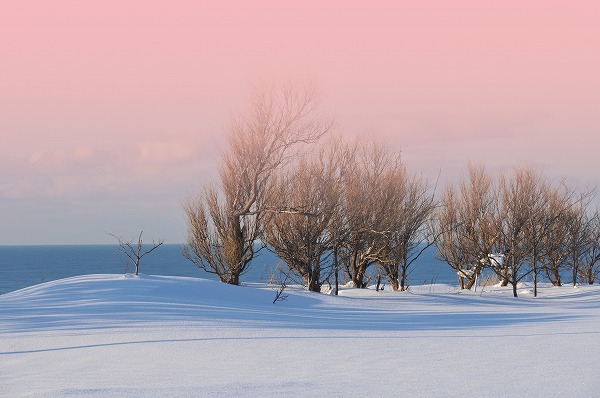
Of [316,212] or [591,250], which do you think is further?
[591,250]

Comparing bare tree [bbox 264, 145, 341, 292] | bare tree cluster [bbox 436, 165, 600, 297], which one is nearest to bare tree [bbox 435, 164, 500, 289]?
bare tree cluster [bbox 436, 165, 600, 297]

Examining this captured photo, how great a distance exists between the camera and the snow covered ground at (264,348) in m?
6.21

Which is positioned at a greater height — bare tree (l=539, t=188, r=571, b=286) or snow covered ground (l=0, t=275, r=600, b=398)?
bare tree (l=539, t=188, r=571, b=286)

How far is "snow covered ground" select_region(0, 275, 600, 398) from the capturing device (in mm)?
6215

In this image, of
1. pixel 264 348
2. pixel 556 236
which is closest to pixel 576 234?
pixel 556 236

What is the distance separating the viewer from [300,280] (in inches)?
925

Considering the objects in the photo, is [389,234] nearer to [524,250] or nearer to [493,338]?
[524,250]

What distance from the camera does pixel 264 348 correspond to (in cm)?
841

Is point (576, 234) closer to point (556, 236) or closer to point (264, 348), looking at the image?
point (556, 236)

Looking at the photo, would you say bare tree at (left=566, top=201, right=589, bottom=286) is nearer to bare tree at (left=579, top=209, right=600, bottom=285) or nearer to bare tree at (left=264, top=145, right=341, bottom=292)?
bare tree at (left=579, top=209, right=600, bottom=285)

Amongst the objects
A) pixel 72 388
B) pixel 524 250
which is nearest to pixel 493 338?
pixel 72 388

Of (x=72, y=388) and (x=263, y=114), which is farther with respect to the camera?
Result: (x=263, y=114)

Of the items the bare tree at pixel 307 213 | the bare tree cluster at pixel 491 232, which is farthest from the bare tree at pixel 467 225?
the bare tree at pixel 307 213

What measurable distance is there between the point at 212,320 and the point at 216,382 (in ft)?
15.1
